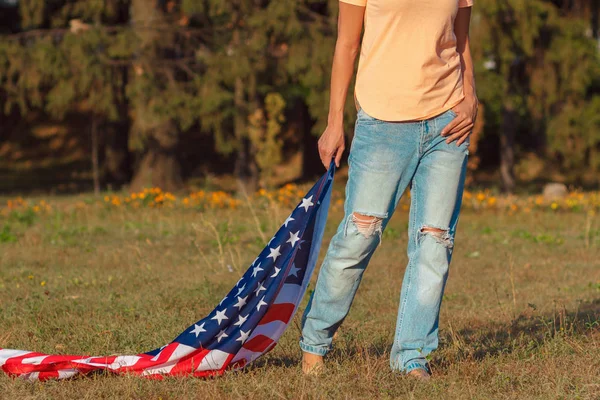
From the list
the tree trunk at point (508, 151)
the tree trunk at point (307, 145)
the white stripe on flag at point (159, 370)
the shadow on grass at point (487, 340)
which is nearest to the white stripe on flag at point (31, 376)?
the white stripe on flag at point (159, 370)

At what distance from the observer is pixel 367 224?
3770 millimetres

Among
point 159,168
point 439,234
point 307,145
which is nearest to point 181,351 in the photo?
point 439,234

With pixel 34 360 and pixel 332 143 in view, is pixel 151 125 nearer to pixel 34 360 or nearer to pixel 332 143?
pixel 34 360

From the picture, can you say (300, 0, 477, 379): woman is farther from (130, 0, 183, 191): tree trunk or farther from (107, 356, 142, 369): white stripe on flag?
(130, 0, 183, 191): tree trunk

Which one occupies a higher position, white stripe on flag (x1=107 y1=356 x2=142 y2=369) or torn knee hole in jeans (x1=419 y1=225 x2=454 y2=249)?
torn knee hole in jeans (x1=419 y1=225 x2=454 y2=249)

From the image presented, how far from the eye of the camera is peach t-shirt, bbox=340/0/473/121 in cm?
368

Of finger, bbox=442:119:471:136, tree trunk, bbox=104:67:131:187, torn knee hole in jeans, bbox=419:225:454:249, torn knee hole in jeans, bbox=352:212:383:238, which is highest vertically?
finger, bbox=442:119:471:136

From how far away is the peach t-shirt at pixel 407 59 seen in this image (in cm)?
368

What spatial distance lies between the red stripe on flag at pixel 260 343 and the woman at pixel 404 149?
20 centimetres

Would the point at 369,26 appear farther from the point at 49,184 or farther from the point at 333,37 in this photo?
the point at 49,184

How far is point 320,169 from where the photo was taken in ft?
78.3

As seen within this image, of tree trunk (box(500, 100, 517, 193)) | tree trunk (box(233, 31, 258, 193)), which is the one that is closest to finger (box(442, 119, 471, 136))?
Answer: tree trunk (box(233, 31, 258, 193))

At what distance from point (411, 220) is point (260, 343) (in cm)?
85

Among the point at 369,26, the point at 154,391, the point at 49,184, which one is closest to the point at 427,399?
the point at 154,391
